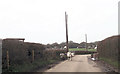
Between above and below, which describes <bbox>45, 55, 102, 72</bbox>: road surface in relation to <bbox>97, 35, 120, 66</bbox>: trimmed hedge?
below

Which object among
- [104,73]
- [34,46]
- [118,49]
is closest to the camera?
[104,73]

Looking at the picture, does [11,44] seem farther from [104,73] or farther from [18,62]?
[104,73]

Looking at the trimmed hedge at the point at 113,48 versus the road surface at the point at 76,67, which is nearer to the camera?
the road surface at the point at 76,67

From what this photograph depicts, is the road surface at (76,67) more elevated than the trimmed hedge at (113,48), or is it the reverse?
the trimmed hedge at (113,48)

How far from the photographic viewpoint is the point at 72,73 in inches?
627

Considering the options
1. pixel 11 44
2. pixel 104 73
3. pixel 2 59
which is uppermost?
pixel 11 44

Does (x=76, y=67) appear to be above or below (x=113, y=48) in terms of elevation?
below

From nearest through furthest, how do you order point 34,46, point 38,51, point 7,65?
point 7,65 → point 34,46 → point 38,51

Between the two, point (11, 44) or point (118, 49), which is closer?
point (11, 44)

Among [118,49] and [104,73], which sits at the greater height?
[118,49]

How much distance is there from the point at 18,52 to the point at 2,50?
2748 mm

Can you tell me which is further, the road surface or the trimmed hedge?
the trimmed hedge

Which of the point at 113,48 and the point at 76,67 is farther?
the point at 113,48

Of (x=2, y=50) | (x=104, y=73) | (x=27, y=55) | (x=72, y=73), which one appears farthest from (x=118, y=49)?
(x=2, y=50)
